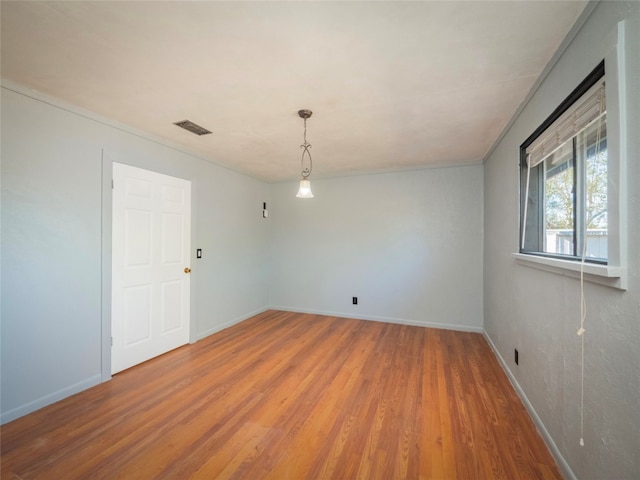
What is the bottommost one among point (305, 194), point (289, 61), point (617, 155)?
point (617, 155)

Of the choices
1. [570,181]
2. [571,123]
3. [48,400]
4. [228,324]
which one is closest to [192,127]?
[48,400]

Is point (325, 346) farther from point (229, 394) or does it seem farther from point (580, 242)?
point (580, 242)

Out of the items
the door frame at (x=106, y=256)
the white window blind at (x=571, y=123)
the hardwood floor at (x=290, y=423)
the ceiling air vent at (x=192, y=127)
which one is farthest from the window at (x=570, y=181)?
the door frame at (x=106, y=256)

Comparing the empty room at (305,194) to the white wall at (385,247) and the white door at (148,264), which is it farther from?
the white wall at (385,247)

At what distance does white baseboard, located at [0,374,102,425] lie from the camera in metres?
1.93

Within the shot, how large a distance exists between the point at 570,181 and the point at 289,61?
1924 mm

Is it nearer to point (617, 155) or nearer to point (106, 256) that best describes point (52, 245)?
point (106, 256)

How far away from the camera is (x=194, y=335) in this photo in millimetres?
3463

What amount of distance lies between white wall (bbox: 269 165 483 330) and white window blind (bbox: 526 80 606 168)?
1915 millimetres

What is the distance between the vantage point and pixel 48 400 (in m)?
2.14

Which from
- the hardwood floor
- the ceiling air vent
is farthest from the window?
the ceiling air vent

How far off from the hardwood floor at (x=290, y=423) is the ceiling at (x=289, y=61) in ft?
8.14

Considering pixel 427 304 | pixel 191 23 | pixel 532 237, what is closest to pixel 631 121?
pixel 532 237

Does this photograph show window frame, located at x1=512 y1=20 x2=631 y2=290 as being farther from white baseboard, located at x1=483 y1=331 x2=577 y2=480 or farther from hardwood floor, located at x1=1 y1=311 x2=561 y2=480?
hardwood floor, located at x1=1 y1=311 x2=561 y2=480
